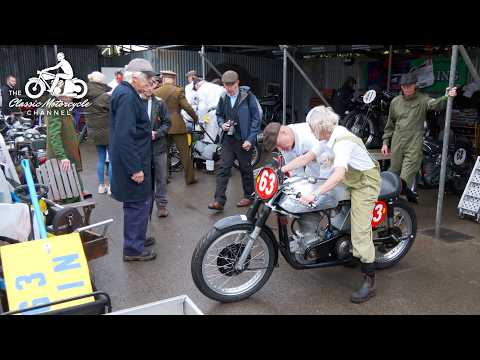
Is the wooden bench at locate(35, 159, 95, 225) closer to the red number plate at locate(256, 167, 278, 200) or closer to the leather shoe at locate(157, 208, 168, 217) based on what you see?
the leather shoe at locate(157, 208, 168, 217)

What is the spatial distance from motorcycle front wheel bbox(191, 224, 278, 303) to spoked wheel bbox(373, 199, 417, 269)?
3.98 ft

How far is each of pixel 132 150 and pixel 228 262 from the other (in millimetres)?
1318

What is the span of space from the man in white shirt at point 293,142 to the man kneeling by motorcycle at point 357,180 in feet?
1.18

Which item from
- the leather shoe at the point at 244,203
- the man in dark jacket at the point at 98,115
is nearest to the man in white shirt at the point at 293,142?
the leather shoe at the point at 244,203

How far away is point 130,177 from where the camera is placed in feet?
13.3

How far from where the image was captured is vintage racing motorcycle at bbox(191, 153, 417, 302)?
11.2 feet

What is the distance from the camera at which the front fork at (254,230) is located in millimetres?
3428

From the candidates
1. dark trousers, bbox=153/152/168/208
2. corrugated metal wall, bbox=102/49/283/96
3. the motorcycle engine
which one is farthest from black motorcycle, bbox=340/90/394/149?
corrugated metal wall, bbox=102/49/283/96

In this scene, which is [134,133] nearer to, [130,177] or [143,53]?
[130,177]

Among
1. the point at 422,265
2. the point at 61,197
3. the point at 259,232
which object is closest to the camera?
the point at 259,232

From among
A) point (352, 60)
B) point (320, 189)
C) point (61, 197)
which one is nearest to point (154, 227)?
point (61, 197)

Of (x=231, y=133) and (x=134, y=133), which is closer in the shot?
(x=134, y=133)
